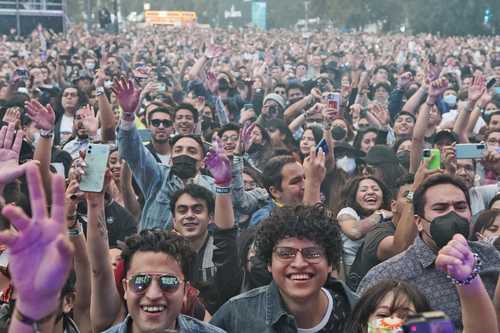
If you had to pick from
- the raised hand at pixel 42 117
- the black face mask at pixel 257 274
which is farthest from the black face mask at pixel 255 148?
the black face mask at pixel 257 274

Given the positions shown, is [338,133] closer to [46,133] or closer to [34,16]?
[46,133]

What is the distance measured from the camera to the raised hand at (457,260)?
319 cm

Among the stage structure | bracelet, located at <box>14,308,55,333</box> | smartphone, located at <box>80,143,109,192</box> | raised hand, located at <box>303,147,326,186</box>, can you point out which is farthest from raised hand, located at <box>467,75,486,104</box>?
the stage structure

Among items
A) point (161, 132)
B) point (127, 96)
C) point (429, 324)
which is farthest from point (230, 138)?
point (429, 324)

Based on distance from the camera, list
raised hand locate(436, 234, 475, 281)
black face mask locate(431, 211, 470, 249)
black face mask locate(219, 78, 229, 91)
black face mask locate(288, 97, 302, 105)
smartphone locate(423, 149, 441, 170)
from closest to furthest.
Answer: raised hand locate(436, 234, 475, 281) < black face mask locate(431, 211, 470, 249) < smartphone locate(423, 149, 441, 170) < black face mask locate(219, 78, 229, 91) < black face mask locate(288, 97, 302, 105)

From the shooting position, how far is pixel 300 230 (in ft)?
13.1

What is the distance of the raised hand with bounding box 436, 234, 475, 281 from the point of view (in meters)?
3.19

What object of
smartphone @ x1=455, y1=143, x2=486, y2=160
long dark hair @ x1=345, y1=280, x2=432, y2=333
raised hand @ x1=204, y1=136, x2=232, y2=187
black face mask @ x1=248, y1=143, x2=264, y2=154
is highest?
raised hand @ x1=204, y1=136, x2=232, y2=187

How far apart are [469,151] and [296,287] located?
3379 mm

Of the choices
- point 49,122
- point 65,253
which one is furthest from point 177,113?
point 65,253

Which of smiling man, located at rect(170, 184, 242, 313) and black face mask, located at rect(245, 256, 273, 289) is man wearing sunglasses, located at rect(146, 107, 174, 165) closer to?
smiling man, located at rect(170, 184, 242, 313)

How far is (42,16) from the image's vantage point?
3183cm

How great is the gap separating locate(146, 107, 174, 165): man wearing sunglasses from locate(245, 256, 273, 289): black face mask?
320 cm

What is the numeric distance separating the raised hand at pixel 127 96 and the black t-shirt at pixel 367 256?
2.10 meters
